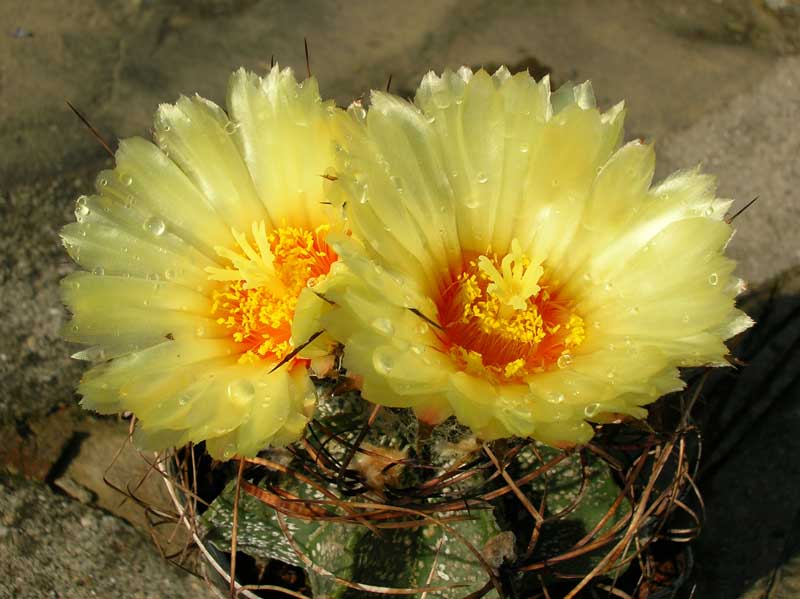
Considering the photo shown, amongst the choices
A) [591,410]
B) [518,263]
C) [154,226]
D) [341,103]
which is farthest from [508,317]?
[341,103]

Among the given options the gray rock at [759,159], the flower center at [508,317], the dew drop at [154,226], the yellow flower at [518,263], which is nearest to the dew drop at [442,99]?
the yellow flower at [518,263]

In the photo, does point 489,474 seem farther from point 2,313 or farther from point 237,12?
point 237,12

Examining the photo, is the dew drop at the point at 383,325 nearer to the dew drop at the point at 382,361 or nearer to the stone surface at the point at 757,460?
the dew drop at the point at 382,361

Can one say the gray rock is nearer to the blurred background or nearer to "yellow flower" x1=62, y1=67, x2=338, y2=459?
the blurred background

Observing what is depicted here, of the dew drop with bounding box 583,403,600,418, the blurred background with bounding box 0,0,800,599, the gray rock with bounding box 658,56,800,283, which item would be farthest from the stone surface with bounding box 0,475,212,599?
the gray rock with bounding box 658,56,800,283

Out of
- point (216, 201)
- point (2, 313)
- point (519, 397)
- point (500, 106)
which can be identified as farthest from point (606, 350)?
point (2, 313)

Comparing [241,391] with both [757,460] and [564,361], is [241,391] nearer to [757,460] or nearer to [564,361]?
[564,361]

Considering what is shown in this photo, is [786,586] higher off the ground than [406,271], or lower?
lower
